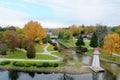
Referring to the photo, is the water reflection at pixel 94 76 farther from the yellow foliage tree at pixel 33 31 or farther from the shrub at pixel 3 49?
the yellow foliage tree at pixel 33 31

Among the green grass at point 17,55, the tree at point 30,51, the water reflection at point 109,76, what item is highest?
the tree at point 30,51

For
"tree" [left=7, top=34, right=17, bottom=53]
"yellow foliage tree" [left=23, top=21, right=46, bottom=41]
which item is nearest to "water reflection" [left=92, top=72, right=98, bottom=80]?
"tree" [left=7, top=34, right=17, bottom=53]

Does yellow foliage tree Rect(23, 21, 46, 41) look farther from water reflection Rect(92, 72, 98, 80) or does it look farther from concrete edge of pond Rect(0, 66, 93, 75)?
water reflection Rect(92, 72, 98, 80)

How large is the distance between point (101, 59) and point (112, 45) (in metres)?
3.91

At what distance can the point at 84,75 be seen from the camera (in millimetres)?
35844

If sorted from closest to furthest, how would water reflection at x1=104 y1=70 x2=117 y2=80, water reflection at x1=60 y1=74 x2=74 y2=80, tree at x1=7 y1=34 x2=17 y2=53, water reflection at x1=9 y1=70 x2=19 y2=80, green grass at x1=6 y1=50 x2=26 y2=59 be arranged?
water reflection at x1=9 y1=70 x2=19 y2=80, water reflection at x1=60 y1=74 x2=74 y2=80, water reflection at x1=104 y1=70 x2=117 y2=80, green grass at x1=6 y1=50 x2=26 y2=59, tree at x1=7 y1=34 x2=17 y2=53

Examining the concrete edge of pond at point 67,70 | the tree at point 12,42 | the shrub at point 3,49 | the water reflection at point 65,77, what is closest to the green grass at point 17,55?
the shrub at point 3,49

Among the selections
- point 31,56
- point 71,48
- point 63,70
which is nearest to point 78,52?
point 71,48

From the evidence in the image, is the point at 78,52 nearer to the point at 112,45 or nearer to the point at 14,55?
the point at 112,45

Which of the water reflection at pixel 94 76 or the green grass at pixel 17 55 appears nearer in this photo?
the water reflection at pixel 94 76

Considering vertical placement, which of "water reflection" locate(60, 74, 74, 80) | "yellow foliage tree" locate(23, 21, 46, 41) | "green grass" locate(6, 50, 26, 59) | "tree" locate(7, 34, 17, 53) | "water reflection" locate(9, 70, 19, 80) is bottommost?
"water reflection" locate(60, 74, 74, 80)

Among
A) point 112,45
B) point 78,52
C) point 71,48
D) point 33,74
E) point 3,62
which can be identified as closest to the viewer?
point 33,74

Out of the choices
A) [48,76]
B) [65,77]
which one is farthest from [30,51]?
[65,77]

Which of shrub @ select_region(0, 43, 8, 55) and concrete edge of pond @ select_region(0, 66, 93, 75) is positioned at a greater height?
shrub @ select_region(0, 43, 8, 55)
